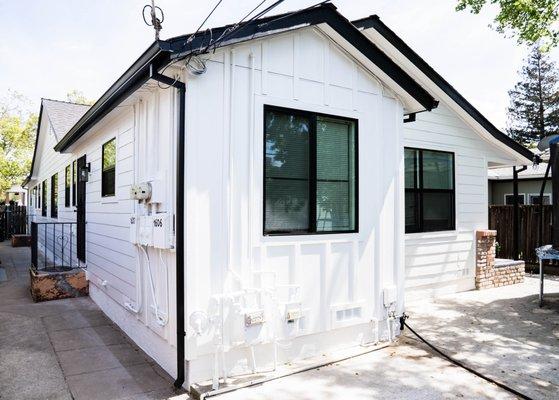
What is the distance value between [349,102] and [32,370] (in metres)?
4.59

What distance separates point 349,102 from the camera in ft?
16.0

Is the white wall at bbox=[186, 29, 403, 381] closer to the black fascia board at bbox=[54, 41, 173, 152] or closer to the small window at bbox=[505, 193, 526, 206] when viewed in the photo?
the black fascia board at bbox=[54, 41, 173, 152]

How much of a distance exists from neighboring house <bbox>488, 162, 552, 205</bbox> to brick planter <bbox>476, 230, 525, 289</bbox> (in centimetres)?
641

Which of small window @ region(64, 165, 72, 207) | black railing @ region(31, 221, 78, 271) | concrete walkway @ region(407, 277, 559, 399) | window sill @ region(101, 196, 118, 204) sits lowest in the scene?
concrete walkway @ region(407, 277, 559, 399)

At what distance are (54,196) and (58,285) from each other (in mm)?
5932

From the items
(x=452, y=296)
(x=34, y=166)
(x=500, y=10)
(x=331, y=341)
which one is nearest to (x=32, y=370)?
(x=331, y=341)

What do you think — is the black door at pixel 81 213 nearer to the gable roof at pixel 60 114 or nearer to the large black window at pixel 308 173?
the gable roof at pixel 60 114

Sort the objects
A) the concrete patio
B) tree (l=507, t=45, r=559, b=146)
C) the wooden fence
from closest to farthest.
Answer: the concrete patio → the wooden fence → tree (l=507, t=45, r=559, b=146)

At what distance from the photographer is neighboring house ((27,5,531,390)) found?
3.80 meters

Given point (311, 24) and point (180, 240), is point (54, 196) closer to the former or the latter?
point (180, 240)

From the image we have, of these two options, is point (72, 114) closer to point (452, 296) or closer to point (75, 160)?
point (75, 160)

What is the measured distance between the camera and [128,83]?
4324 millimetres

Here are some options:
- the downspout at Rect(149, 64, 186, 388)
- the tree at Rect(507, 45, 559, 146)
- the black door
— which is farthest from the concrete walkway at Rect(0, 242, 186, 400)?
the tree at Rect(507, 45, 559, 146)

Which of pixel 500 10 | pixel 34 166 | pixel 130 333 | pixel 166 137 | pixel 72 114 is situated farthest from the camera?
pixel 34 166
